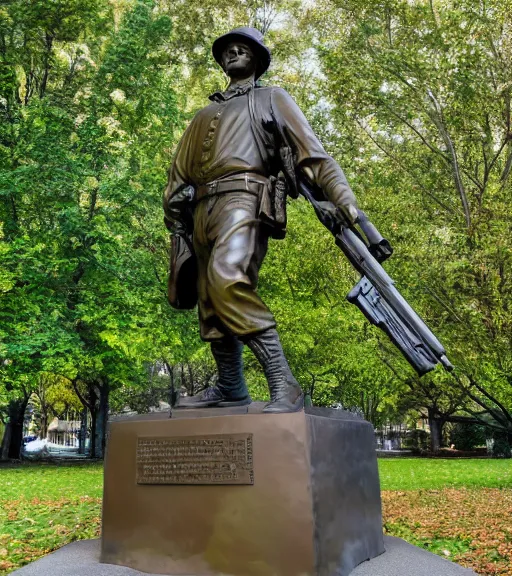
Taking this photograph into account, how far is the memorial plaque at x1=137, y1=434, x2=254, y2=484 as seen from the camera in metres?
3.43

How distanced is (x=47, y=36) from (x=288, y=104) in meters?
13.3

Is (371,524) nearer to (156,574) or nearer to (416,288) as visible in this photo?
(156,574)

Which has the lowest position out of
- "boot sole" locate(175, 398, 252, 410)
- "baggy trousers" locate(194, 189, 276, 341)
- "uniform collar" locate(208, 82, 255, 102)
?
"boot sole" locate(175, 398, 252, 410)

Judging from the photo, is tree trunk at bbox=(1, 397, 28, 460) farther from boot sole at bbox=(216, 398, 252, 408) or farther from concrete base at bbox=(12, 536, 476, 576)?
boot sole at bbox=(216, 398, 252, 408)

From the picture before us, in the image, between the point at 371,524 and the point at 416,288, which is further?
the point at 416,288

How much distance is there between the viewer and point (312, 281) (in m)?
16.9

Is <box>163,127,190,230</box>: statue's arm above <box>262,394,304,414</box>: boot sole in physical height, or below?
above

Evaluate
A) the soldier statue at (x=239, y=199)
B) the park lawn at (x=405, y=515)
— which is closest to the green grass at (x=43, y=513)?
the park lawn at (x=405, y=515)

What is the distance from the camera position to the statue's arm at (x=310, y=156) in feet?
12.8

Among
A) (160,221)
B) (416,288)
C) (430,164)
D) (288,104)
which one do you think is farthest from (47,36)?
(288,104)

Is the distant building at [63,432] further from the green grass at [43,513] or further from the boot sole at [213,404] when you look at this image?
the boot sole at [213,404]

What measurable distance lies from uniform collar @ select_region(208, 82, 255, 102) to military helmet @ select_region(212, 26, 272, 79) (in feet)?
0.54

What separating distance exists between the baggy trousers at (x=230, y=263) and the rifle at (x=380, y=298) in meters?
0.48

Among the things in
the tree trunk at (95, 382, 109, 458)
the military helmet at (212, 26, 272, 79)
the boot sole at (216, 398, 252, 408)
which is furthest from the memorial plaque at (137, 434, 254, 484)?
the tree trunk at (95, 382, 109, 458)
